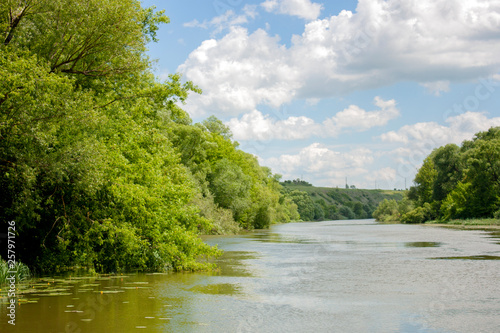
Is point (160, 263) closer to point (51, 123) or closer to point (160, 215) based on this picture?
point (160, 215)

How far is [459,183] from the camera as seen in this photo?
84250 mm

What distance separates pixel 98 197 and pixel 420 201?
9843cm

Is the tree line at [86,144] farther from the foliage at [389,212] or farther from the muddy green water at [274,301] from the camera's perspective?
the foliage at [389,212]

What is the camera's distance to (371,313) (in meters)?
10.8

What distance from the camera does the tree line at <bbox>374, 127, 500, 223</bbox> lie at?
77625mm

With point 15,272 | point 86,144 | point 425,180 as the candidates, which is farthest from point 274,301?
point 425,180

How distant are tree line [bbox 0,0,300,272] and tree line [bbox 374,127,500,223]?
6698 centimetres

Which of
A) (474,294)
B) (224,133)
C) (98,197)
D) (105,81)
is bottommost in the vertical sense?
(474,294)

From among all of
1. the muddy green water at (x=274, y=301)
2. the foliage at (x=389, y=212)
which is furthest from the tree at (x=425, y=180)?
the muddy green water at (x=274, y=301)

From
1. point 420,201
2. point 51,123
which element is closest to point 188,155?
point 51,123

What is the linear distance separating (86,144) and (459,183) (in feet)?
265

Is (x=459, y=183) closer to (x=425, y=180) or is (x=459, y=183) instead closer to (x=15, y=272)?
(x=425, y=180)

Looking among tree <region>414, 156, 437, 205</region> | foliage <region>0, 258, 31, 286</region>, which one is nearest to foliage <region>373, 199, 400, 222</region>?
tree <region>414, 156, 437, 205</region>

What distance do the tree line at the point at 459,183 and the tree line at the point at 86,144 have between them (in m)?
67.0
